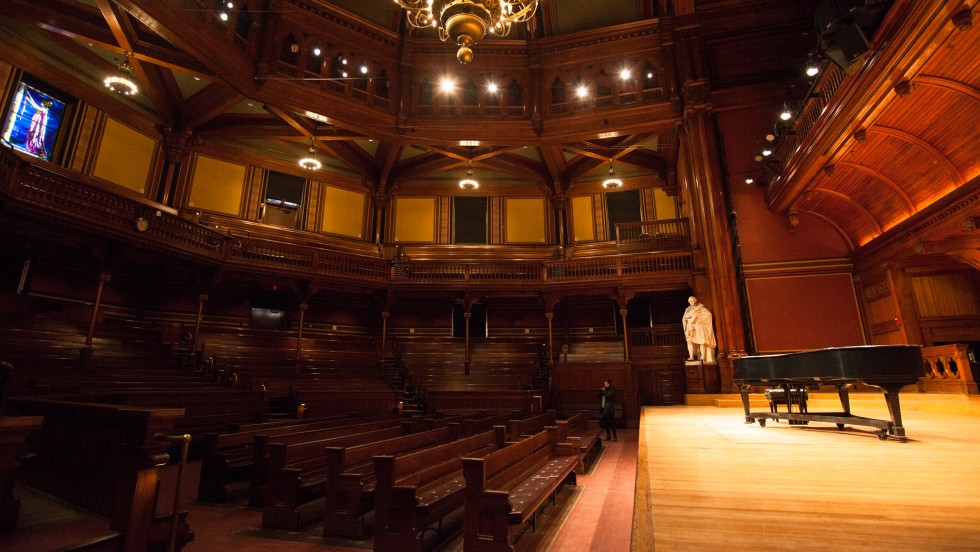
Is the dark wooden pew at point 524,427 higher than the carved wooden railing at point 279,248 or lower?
lower

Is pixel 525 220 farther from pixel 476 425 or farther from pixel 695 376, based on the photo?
pixel 476 425

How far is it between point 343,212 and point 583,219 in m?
8.56

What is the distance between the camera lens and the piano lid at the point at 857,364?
337 cm

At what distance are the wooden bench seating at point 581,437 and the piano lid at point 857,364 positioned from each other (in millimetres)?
2385

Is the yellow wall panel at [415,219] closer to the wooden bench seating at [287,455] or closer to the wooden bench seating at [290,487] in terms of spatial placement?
the wooden bench seating at [287,455]

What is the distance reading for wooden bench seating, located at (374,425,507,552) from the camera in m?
3.05

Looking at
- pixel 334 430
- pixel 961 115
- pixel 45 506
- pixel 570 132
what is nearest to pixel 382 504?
pixel 45 506

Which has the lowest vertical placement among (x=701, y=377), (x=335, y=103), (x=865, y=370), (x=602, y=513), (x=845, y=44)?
(x=602, y=513)

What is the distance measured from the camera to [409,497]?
10.0 ft

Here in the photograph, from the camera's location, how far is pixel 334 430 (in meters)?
5.40

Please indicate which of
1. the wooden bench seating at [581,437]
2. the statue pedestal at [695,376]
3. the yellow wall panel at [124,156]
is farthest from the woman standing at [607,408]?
the yellow wall panel at [124,156]

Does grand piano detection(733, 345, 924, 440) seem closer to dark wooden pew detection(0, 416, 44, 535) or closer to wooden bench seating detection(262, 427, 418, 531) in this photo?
wooden bench seating detection(262, 427, 418, 531)

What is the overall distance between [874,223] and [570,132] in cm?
743

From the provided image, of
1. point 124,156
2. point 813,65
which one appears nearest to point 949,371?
point 813,65
